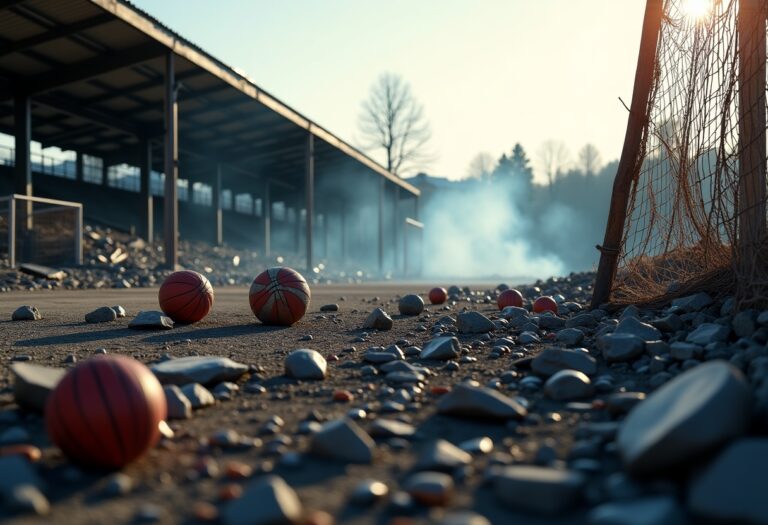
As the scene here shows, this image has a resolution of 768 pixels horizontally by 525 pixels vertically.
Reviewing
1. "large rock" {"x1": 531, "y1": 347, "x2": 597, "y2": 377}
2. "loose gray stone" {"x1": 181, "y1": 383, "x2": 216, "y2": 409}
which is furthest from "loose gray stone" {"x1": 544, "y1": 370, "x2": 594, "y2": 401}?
"loose gray stone" {"x1": 181, "y1": 383, "x2": 216, "y2": 409}

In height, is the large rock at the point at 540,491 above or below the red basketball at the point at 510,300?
below

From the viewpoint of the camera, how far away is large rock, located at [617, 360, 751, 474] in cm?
182

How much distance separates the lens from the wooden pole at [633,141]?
5621 mm

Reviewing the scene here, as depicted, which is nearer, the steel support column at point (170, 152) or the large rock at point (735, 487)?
the large rock at point (735, 487)

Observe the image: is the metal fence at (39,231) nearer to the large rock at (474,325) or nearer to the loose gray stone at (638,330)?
the large rock at (474,325)

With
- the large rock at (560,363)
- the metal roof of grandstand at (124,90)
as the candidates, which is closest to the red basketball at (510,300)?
the large rock at (560,363)

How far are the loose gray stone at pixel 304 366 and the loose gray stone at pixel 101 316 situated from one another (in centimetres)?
367

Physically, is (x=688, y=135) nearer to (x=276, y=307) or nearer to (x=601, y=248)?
(x=601, y=248)

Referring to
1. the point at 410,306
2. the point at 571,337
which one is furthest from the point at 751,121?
the point at 410,306

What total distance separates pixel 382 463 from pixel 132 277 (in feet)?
50.1

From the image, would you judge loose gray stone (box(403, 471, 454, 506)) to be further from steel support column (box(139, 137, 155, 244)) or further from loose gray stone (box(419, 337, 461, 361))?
steel support column (box(139, 137, 155, 244))

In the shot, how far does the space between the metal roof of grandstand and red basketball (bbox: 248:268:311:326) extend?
9956 mm

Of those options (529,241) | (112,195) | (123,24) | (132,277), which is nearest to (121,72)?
(123,24)

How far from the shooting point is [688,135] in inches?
214
